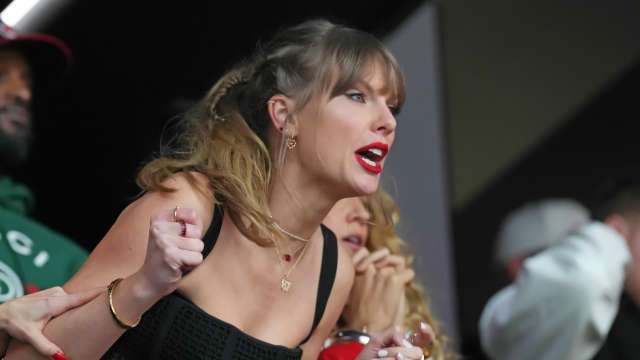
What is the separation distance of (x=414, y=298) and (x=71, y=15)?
52.8 inches

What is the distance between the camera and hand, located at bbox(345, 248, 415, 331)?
2.10 m

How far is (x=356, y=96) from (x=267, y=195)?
23 centimetres

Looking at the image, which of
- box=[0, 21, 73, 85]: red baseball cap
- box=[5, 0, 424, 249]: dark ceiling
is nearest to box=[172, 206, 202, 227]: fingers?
box=[0, 21, 73, 85]: red baseball cap

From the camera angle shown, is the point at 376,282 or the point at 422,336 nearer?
the point at 422,336

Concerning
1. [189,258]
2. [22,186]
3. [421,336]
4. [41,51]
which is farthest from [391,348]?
[41,51]

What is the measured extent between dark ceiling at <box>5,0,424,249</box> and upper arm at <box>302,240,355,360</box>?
3.95ft

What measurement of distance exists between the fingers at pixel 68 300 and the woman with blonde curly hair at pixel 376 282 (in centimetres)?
52

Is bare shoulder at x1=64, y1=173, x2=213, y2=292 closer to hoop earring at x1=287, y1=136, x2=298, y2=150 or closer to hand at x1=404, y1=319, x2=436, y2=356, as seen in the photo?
hoop earring at x1=287, y1=136, x2=298, y2=150

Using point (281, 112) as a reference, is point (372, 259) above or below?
below

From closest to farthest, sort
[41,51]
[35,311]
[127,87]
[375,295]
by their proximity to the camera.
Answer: [35,311] < [375,295] < [41,51] < [127,87]

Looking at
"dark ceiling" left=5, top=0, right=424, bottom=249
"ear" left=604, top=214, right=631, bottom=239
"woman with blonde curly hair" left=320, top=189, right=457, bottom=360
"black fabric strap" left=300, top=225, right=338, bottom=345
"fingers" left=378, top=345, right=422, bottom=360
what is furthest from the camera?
"dark ceiling" left=5, top=0, right=424, bottom=249

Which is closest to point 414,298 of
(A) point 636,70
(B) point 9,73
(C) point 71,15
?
(B) point 9,73

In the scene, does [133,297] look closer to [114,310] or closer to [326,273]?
[114,310]

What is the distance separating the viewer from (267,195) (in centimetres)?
187
